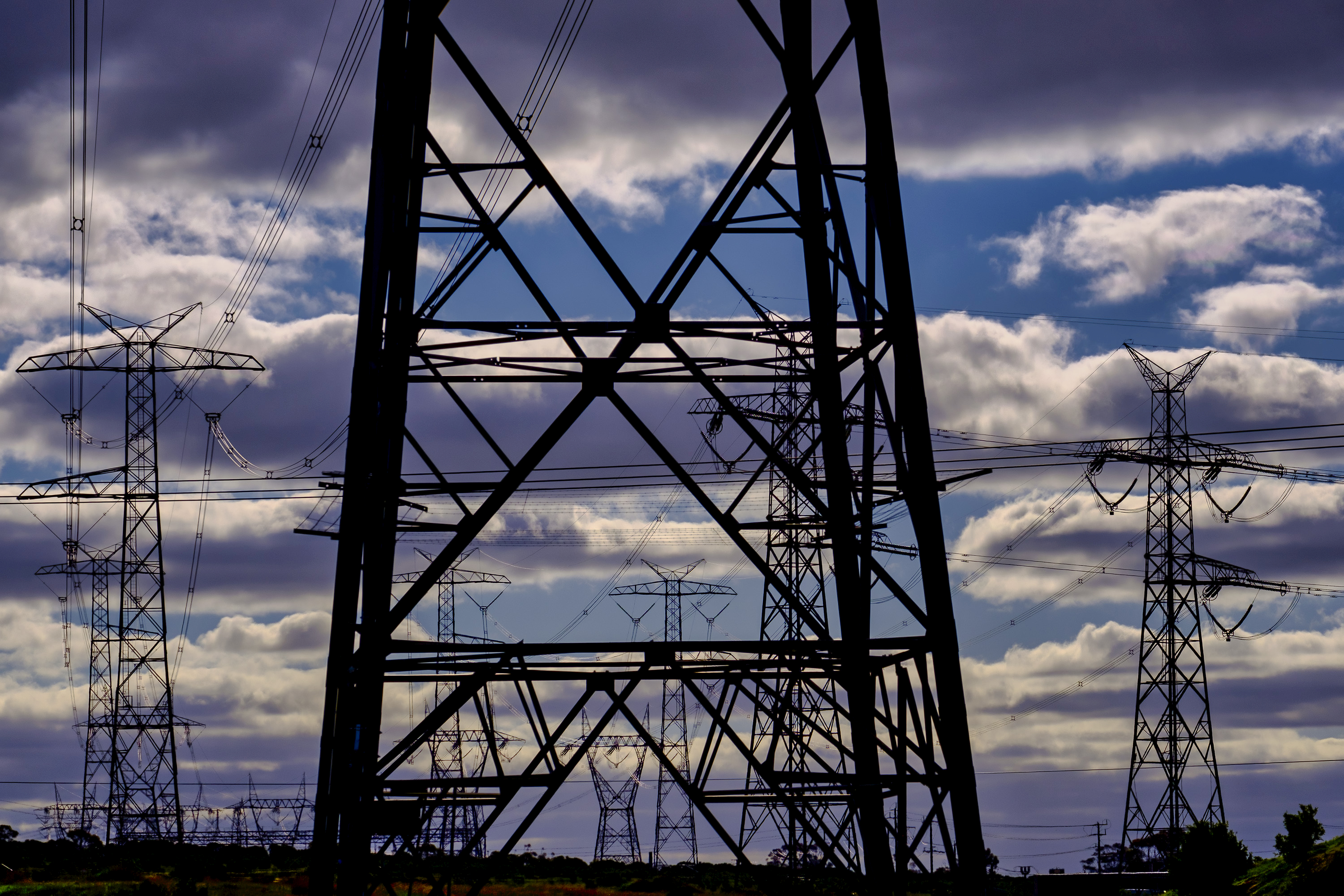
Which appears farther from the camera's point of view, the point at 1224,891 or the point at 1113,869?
the point at 1113,869

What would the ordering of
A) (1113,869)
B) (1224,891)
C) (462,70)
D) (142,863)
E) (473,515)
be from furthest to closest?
(1113,869) → (142,863) → (1224,891) → (462,70) → (473,515)

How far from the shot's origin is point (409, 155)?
18266 millimetres

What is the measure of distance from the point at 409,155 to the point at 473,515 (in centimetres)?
526

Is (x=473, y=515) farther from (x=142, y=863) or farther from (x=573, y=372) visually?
(x=142, y=863)

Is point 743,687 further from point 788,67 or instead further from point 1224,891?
point 1224,891

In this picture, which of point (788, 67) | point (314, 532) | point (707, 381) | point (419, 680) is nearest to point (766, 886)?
point (419, 680)

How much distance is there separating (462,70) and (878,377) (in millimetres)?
6411

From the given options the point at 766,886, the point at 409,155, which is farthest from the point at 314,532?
the point at 766,886

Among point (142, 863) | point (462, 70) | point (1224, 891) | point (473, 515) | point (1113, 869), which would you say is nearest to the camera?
point (473, 515)

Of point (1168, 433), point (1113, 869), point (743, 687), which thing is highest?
point (1168, 433)

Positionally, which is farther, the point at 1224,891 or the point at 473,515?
the point at 1224,891

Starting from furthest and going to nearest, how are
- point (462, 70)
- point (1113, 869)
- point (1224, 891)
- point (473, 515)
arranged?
point (1113, 869), point (1224, 891), point (462, 70), point (473, 515)

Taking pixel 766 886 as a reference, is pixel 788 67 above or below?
above

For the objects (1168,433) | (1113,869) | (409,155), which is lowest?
(1113,869)
